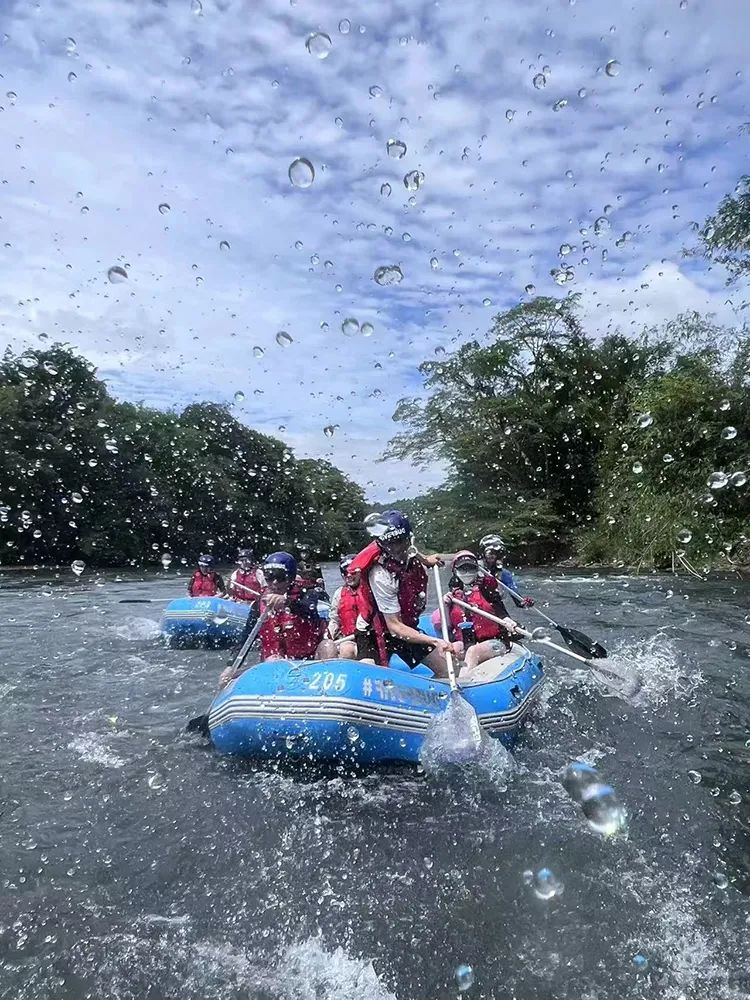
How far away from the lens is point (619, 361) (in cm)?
2823

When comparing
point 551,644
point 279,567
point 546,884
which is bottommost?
point 546,884

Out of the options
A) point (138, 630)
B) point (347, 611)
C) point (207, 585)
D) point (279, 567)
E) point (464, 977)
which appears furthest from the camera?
point (207, 585)

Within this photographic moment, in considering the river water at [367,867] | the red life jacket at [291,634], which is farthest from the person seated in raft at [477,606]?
the red life jacket at [291,634]

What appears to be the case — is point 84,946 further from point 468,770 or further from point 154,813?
point 468,770

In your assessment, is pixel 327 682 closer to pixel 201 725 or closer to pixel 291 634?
pixel 291 634

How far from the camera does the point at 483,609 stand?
7234 millimetres

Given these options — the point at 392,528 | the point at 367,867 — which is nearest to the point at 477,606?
the point at 392,528

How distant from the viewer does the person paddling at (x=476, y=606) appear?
703cm

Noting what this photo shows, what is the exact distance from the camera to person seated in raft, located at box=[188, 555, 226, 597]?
11.6 m

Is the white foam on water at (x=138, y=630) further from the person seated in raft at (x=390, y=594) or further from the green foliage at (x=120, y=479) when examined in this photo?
the green foliage at (x=120, y=479)

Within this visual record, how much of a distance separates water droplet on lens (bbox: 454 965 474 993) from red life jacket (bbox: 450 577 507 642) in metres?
4.52

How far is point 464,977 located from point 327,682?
209 centimetres

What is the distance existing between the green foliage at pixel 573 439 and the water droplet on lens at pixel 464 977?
58.7 ft

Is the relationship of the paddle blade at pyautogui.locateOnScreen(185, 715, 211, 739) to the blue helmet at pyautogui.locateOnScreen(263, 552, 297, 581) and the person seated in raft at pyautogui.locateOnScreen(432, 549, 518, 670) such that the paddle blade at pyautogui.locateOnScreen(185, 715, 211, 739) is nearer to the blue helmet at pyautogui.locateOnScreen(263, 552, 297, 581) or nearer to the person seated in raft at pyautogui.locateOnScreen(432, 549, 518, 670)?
the blue helmet at pyautogui.locateOnScreen(263, 552, 297, 581)
